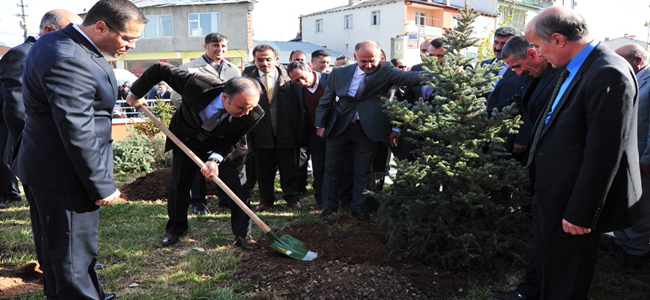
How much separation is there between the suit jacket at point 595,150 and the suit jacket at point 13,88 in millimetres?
4151

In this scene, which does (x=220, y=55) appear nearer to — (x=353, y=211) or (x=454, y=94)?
(x=353, y=211)

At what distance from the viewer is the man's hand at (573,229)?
8.39ft

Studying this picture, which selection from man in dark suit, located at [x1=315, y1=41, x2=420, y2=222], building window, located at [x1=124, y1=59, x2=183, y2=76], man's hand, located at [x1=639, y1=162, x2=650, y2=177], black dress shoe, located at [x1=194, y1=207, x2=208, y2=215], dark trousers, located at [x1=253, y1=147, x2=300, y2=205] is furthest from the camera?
building window, located at [x1=124, y1=59, x2=183, y2=76]

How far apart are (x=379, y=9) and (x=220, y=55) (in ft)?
111

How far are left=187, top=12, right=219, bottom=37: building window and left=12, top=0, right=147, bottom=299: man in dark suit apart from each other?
94.6 ft

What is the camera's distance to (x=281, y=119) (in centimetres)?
624

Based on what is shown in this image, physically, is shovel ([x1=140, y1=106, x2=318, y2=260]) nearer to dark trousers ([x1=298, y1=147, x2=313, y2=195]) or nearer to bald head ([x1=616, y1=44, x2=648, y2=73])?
dark trousers ([x1=298, y1=147, x2=313, y2=195])

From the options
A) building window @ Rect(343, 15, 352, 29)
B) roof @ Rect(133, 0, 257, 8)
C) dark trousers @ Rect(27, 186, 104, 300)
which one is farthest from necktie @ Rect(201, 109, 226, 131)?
building window @ Rect(343, 15, 352, 29)

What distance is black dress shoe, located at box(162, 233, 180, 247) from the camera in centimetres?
476

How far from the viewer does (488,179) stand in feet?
12.2

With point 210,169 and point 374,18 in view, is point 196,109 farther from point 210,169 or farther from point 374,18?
point 374,18

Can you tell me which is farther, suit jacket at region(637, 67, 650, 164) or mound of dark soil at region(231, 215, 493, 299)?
suit jacket at region(637, 67, 650, 164)

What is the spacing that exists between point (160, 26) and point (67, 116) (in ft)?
101

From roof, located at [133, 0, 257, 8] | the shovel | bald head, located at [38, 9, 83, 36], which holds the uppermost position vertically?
roof, located at [133, 0, 257, 8]
